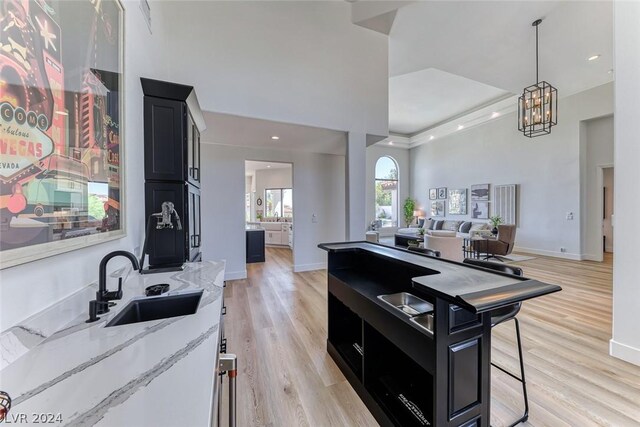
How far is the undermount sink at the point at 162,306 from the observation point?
1258mm

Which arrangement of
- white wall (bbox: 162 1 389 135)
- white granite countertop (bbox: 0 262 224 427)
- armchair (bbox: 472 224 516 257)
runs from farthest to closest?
1. armchair (bbox: 472 224 516 257)
2. white wall (bbox: 162 1 389 135)
3. white granite countertop (bbox: 0 262 224 427)

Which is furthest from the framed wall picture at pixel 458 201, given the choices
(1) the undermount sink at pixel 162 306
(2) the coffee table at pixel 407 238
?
(1) the undermount sink at pixel 162 306

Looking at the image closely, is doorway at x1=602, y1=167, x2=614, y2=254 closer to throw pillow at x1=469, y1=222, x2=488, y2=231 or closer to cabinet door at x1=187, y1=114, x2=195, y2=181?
throw pillow at x1=469, y1=222, x2=488, y2=231

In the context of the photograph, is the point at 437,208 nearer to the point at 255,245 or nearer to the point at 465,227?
the point at 465,227

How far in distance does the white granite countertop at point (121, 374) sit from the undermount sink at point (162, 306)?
0.79ft

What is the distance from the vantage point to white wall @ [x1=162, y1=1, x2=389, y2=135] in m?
3.00

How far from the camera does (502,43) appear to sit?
4.19 metres

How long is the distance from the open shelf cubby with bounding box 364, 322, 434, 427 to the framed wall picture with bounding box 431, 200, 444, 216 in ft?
27.6

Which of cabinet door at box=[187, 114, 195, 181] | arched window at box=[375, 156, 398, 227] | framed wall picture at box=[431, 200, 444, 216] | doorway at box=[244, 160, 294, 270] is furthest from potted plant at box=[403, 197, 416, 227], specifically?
cabinet door at box=[187, 114, 195, 181]

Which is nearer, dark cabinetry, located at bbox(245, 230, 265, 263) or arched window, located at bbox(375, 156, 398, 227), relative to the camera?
dark cabinetry, located at bbox(245, 230, 265, 263)

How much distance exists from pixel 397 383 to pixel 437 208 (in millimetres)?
8714

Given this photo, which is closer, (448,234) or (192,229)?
(192,229)

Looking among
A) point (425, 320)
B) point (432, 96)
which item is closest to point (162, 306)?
point (425, 320)

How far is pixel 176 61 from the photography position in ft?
9.42
